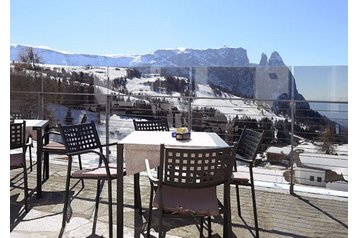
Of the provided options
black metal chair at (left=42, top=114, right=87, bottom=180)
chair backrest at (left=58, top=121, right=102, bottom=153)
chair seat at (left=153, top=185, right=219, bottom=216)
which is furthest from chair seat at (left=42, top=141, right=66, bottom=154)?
chair seat at (left=153, top=185, right=219, bottom=216)

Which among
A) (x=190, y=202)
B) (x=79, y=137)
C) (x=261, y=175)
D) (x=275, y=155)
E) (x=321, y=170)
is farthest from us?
(x=275, y=155)

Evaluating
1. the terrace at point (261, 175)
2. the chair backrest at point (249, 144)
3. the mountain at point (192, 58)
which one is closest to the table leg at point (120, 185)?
the terrace at point (261, 175)

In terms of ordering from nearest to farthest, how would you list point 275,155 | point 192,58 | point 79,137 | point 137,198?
point 79,137
point 137,198
point 275,155
point 192,58

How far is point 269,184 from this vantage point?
11.3 feet

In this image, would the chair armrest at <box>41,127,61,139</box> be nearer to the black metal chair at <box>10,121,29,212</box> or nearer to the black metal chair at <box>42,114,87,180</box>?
the black metal chair at <box>42,114,87,180</box>

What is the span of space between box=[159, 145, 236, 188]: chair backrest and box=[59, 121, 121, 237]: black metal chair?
72cm

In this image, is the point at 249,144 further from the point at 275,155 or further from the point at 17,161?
the point at 275,155

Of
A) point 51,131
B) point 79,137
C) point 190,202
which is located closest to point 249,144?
point 190,202

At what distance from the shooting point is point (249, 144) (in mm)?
2330

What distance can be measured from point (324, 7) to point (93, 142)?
20.5ft

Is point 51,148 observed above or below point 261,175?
above

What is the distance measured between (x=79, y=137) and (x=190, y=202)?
3.78 feet

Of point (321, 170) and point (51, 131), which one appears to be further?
point (321, 170)

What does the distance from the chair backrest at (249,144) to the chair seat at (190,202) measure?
1.55ft
